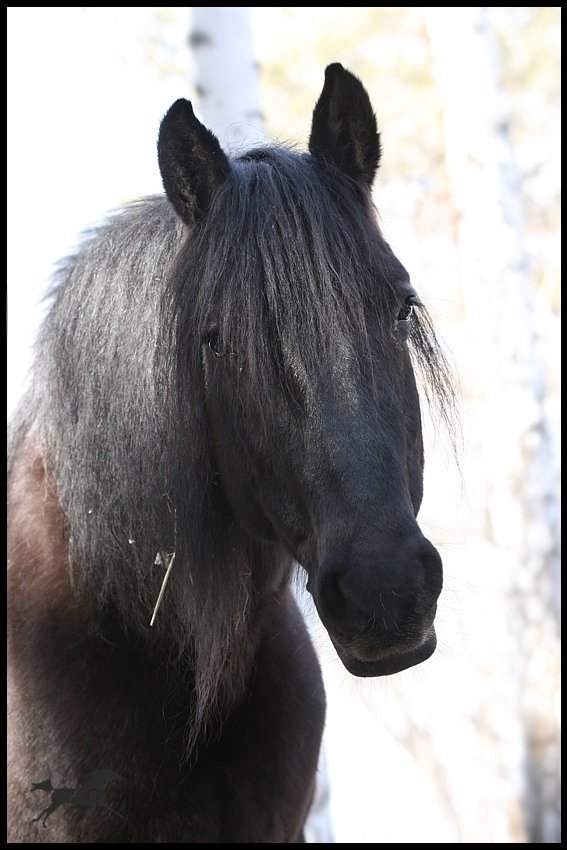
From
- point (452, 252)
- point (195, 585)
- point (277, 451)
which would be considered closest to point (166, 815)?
point (195, 585)

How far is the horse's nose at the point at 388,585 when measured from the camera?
183 centimetres

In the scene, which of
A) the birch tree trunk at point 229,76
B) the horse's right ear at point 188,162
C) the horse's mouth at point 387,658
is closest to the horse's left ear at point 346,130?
the horse's right ear at point 188,162

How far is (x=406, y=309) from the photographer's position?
7.74 feet

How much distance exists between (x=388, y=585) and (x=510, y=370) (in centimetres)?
697

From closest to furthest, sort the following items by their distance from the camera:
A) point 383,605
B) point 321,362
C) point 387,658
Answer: point 383,605, point 387,658, point 321,362

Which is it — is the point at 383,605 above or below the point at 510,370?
above

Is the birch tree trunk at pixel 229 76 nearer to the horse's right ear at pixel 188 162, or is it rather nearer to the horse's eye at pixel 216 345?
the horse's right ear at pixel 188 162

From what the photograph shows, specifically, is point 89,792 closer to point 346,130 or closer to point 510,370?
point 346,130

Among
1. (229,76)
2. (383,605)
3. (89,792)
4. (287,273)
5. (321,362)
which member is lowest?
(89,792)

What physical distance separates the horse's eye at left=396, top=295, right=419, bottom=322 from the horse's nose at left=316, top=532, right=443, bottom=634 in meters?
0.72

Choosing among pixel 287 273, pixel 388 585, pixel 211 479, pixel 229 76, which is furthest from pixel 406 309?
pixel 229 76

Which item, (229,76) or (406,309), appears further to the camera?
(229,76)

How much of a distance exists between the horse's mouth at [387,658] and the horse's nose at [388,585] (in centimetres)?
10

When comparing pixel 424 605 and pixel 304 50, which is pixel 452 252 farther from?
pixel 424 605
